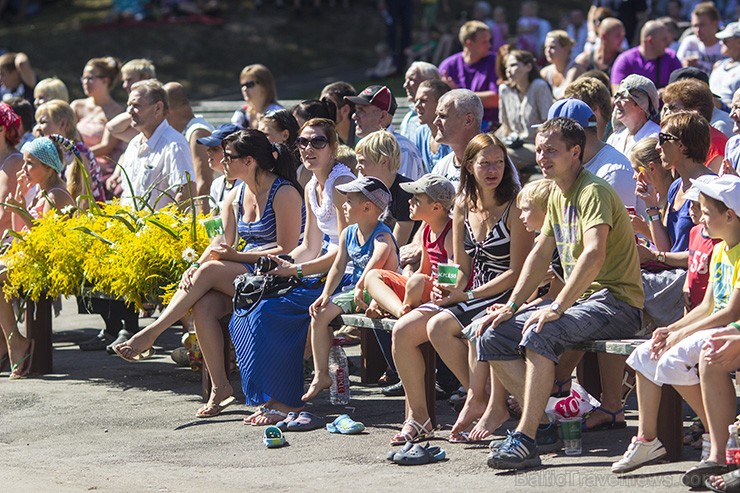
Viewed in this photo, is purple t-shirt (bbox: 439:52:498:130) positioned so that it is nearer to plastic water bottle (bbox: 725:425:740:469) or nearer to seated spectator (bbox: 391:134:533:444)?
seated spectator (bbox: 391:134:533:444)

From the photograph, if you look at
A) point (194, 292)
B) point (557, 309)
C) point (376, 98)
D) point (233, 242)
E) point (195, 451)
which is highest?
point (376, 98)

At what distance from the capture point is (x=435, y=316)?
7.27 metres

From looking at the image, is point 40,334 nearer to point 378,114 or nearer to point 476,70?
point 378,114

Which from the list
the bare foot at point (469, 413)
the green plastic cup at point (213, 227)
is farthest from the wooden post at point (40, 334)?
the bare foot at point (469, 413)

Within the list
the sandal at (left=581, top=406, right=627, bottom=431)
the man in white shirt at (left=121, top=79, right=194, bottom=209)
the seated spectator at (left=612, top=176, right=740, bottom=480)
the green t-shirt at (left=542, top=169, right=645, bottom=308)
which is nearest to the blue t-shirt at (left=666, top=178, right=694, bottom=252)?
the green t-shirt at (left=542, top=169, right=645, bottom=308)

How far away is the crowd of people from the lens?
6.55 metres

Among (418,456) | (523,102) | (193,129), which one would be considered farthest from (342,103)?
(418,456)

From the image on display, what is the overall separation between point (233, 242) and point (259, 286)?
0.78m

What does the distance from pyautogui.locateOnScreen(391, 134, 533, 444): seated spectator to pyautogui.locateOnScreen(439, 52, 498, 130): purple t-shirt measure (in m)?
5.59

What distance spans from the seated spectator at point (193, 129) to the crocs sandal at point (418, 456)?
3708 mm

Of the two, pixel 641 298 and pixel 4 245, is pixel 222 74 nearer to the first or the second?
pixel 4 245

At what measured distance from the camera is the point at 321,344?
320 inches

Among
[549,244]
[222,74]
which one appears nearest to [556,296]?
[549,244]

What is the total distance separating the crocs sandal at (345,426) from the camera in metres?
7.61
